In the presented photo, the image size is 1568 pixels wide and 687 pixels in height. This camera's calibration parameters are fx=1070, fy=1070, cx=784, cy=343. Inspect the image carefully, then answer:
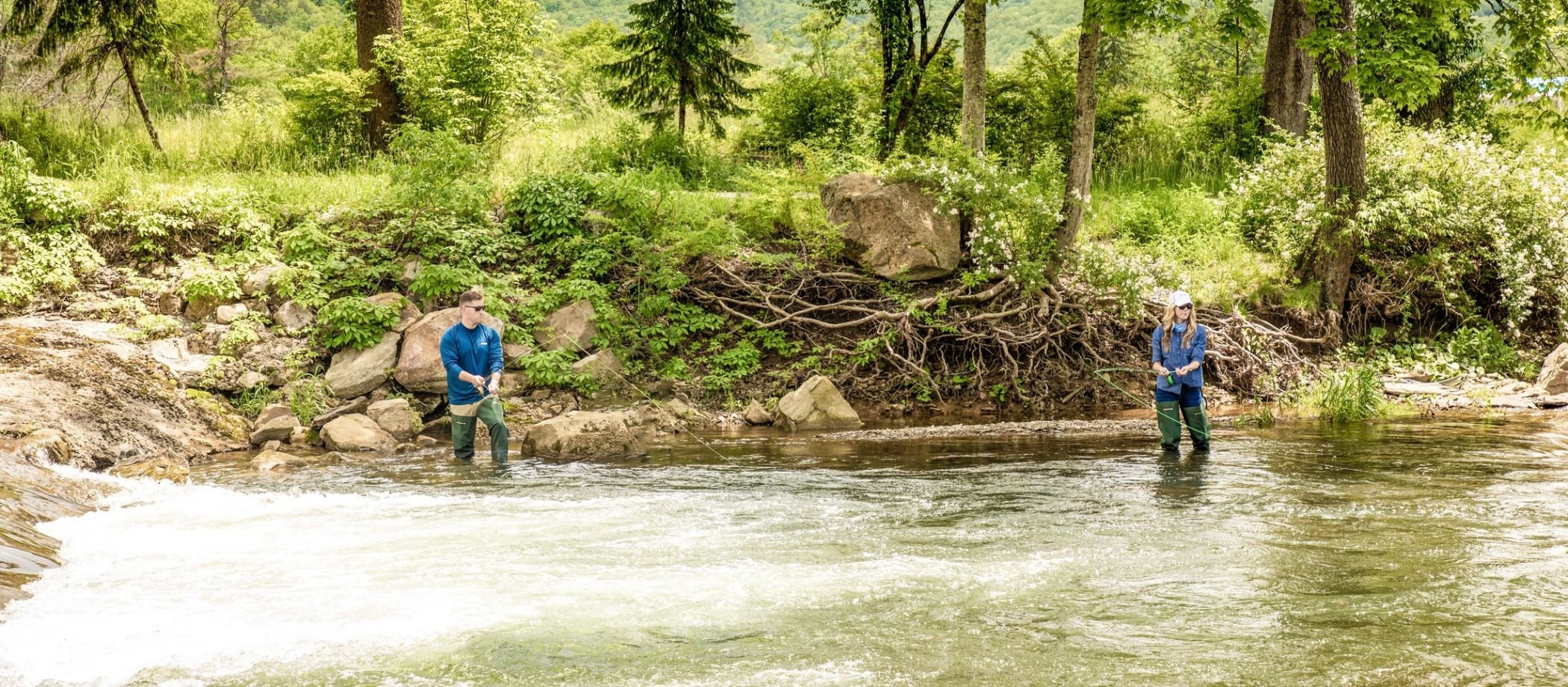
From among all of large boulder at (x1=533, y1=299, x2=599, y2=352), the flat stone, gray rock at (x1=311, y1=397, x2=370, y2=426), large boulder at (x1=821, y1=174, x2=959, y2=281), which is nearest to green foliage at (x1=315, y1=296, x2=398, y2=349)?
gray rock at (x1=311, y1=397, x2=370, y2=426)

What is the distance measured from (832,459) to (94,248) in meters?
9.82

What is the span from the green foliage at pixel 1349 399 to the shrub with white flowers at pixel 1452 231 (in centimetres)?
287

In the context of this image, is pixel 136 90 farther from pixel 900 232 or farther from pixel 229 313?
pixel 900 232

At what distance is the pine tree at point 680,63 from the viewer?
18.3m

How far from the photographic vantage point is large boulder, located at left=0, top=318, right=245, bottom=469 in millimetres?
9359

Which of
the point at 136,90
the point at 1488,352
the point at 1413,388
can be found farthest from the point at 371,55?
the point at 1488,352

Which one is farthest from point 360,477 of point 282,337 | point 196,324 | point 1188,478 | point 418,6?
point 418,6

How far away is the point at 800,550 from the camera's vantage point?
21.0ft

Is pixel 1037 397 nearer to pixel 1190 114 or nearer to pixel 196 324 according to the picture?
pixel 196 324

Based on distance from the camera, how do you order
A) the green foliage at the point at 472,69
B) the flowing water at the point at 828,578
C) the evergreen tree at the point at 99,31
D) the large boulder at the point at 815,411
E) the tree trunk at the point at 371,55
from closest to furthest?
the flowing water at the point at 828,578 → the large boulder at the point at 815,411 → the evergreen tree at the point at 99,31 → the green foliage at the point at 472,69 → the tree trunk at the point at 371,55

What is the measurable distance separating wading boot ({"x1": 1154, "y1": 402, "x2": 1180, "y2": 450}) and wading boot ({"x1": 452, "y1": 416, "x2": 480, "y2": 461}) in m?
6.22

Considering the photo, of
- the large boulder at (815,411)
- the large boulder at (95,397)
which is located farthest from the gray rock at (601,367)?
the large boulder at (95,397)

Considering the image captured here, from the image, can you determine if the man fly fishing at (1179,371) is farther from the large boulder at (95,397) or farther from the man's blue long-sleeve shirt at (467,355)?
the large boulder at (95,397)

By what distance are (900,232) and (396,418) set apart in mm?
6398
